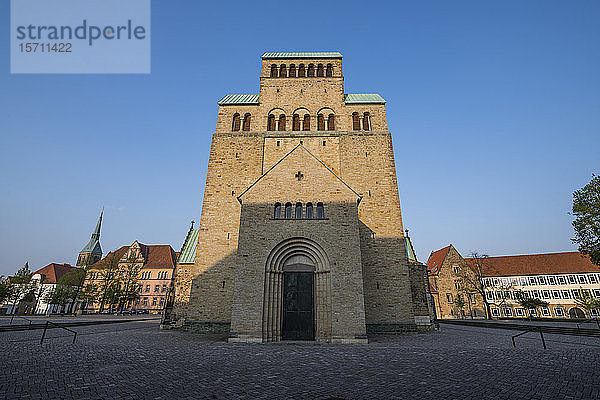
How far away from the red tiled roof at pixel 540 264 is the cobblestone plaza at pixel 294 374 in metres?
50.9

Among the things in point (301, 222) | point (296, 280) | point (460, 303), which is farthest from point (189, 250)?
point (460, 303)

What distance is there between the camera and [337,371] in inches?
352

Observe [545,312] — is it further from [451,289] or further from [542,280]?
[451,289]

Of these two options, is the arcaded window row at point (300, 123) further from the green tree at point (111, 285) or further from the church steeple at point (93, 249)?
the church steeple at point (93, 249)

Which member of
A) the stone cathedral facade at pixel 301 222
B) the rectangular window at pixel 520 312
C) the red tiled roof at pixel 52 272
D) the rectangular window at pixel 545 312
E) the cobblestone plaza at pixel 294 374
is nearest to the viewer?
the cobblestone plaza at pixel 294 374

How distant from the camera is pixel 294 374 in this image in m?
8.60

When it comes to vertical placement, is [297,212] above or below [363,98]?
below

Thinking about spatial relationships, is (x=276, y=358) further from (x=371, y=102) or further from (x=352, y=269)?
(x=371, y=102)

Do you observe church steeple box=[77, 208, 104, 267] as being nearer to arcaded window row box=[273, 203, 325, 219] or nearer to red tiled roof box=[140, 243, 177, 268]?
red tiled roof box=[140, 243, 177, 268]

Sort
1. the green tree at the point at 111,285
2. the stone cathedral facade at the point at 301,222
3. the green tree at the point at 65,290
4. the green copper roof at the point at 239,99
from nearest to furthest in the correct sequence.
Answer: the stone cathedral facade at the point at 301,222
the green copper roof at the point at 239,99
the green tree at the point at 65,290
the green tree at the point at 111,285

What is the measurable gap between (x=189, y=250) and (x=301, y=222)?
15.7m

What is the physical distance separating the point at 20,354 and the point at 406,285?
22010 mm

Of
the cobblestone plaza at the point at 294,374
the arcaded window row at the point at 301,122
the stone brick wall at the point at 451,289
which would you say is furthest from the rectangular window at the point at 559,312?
the cobblestone plaza at the point at 294,374

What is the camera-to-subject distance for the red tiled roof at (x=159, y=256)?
243 feet
